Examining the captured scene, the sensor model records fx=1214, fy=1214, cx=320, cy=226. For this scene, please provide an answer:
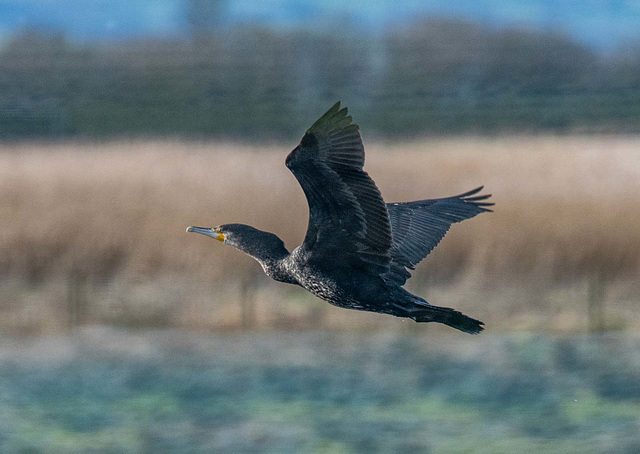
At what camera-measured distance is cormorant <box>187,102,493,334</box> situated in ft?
17.3

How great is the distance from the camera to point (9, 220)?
1378 centimetres

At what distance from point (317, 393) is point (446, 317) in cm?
736

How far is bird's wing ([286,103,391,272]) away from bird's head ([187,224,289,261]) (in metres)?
0.31

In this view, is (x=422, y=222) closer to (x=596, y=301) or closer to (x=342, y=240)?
(x=342, y=240)

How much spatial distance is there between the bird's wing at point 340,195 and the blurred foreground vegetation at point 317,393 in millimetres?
5909

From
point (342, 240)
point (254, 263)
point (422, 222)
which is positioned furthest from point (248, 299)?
point (342, 240)

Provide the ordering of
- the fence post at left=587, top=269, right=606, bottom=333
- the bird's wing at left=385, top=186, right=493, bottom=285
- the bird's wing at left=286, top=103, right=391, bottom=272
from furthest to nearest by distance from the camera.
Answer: the fence post at left=587, top=269, right=606, bottom=333 → the bird's wing at left=385, top=186, right=493, bottom=285 → the bird's wing at left=286, top=103, right=391, bottom=272

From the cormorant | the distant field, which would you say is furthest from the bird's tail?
the distant field

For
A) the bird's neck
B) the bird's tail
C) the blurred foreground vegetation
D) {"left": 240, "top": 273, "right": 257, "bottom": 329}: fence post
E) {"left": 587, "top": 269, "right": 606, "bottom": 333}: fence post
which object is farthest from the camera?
{"left": 240, "top": 273, "right": 257, "bottom": 329}: fence post

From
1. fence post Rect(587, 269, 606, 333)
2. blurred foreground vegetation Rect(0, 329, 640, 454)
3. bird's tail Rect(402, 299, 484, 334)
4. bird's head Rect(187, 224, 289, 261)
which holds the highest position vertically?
fence post Rect(587, 269, 606, 333)

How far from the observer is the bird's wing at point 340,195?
5.25m

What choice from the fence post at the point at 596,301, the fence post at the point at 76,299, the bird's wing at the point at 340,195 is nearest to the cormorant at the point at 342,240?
the bird's wing at the point at 340,195

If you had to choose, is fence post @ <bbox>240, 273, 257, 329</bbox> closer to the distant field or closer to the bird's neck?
the distant field

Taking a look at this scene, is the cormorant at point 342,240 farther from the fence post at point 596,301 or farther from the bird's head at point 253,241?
the fence post at point 596,301
